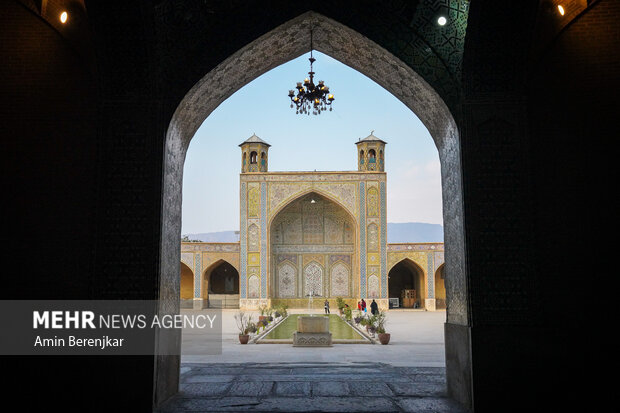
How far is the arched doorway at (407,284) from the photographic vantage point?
23703 mm

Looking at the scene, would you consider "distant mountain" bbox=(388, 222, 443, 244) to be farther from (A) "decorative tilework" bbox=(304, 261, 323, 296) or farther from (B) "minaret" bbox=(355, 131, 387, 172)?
(B) "minaret" bbox=(355, 131, 387, 172)

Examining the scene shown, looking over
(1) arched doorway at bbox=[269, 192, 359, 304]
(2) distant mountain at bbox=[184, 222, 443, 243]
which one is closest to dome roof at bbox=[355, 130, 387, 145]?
(1) arched doorway at bbox=[269, 192, 359, 304]

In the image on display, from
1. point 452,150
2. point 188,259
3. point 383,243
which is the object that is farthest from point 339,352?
point 188,259

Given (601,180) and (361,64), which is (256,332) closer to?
(361,64)

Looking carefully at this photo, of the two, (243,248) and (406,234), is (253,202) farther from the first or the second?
(406,234)

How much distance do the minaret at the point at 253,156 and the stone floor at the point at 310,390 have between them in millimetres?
16881

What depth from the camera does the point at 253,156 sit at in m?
22.5

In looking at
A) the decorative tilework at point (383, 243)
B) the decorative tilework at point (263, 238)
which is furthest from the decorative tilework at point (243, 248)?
the decorative tilework at point (383, 243)

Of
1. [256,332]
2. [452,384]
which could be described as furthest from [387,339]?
[452,384]

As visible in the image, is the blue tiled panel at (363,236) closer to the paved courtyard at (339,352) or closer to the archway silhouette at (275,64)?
the paved courtyard at (339,352)

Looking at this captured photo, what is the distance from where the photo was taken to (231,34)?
14.4ft

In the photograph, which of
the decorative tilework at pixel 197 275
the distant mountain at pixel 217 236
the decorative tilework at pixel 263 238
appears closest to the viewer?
the decorative tilework at pixel 263 238

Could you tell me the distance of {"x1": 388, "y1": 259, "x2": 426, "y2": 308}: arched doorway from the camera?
23.7 metres

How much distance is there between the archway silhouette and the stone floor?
432mm
